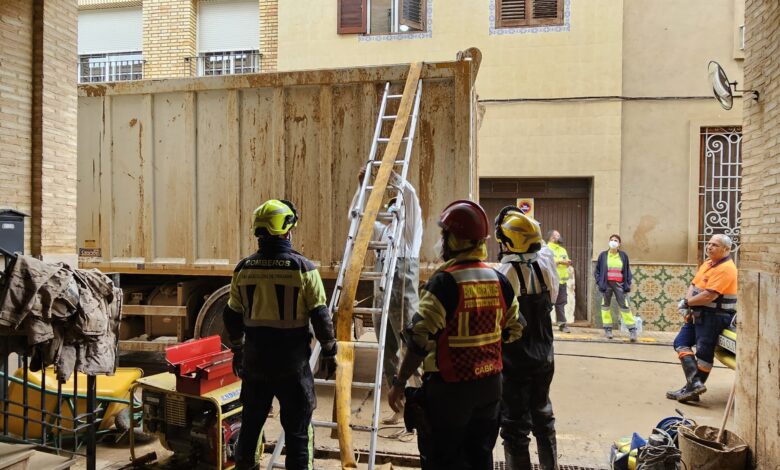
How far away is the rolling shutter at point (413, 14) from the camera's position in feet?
34.4

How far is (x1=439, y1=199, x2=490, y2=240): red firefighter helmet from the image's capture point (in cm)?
259

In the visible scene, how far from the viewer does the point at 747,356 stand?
388 cm

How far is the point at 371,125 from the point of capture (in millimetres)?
5434

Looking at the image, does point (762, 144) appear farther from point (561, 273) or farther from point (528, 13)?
point (528, 13)

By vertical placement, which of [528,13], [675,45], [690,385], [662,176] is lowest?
[690,385]

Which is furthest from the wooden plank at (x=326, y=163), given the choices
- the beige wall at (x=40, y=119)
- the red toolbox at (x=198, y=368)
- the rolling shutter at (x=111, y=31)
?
the rolling shutter at (x=111, y=31)

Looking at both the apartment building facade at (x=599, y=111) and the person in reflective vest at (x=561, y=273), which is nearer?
the person in reflective vest at (x=561, y=273)

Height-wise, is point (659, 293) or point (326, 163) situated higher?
point (326, 163)

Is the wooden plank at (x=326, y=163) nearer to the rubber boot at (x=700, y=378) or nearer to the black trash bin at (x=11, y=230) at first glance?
the black trash bin at (x=11, y=230)

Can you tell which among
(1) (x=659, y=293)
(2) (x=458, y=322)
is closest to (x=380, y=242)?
(2) (x=458, y=322)

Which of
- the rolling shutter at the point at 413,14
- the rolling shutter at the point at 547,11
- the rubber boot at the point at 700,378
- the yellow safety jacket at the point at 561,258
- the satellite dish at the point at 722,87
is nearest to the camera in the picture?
the satellite dish at the point at 722,87

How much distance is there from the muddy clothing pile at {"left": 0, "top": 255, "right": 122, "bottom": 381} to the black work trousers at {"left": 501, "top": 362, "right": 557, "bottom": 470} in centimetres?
270

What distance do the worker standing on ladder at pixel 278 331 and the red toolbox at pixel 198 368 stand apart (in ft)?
2.00

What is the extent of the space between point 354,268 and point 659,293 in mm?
7720
